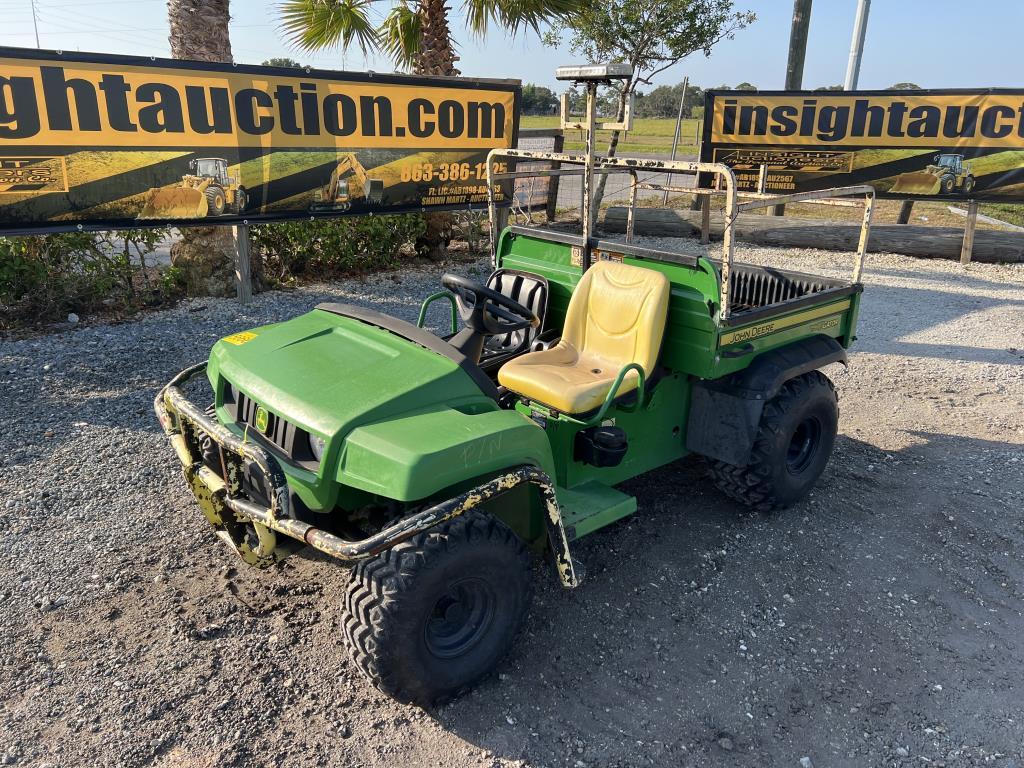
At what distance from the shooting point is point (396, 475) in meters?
2.60

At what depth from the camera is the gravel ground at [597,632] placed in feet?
9.39

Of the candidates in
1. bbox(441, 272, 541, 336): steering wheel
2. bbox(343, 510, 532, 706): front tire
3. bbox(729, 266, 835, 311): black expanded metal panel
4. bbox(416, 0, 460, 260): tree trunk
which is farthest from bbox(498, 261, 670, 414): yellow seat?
bbox(416, 0, 460, 260): tree trunk

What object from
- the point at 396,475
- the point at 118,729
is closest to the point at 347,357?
the point at 396,475

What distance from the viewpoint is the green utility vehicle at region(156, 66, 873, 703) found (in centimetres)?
276

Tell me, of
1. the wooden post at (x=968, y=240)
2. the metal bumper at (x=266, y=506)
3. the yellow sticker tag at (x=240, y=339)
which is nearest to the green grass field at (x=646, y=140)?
the wooden post at (x=968, y=240)

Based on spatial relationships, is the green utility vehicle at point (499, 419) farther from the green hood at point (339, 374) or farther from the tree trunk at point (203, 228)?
the tree trunk at point (203, 228)

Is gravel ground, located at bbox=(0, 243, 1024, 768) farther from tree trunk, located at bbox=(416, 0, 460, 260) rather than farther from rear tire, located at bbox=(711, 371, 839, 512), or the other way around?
tree trunk, located at bbox=(416, 0, 460, 260)

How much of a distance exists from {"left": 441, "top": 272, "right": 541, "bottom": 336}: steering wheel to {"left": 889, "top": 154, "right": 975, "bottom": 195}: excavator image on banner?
957 cm

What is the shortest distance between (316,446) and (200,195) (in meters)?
5.35

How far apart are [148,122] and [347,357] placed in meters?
4.93

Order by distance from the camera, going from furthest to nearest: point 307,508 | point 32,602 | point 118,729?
point 32,602 → point 307,508 → point 118,729

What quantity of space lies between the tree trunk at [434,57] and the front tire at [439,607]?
7.59 metres

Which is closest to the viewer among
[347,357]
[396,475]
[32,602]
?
[396,475]

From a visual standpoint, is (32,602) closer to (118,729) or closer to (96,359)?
(118,729)
